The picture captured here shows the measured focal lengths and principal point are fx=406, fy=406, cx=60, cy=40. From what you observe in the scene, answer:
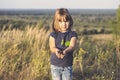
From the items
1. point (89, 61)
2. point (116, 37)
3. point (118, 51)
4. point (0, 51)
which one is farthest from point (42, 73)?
point (116, 37)

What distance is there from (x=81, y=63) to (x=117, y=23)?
4.77m

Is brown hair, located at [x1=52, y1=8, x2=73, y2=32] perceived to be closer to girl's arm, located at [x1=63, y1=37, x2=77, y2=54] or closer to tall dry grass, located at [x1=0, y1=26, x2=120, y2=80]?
girl's arm, located at [x1=63, y1=37, x2=77, y2=54]

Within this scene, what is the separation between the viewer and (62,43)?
6617mm

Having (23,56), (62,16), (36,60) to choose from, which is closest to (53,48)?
(62,16)

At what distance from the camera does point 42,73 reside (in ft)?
31.0

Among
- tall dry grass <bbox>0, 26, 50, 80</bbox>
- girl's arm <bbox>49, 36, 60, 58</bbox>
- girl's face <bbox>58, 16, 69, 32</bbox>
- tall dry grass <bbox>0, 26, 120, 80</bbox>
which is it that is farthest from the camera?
tall dry grass <bbox>0, 26, 120, 80</bbox>

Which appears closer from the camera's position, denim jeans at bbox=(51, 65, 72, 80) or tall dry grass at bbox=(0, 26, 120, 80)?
denim jeans at bbox=(51, 65, 72, 80)

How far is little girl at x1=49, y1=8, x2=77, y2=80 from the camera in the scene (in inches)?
259

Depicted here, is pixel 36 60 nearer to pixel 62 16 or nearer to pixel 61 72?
pixel 61 72

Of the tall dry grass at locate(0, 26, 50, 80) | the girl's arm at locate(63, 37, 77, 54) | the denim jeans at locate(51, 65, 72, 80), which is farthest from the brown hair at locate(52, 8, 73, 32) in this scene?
the tall dry grass at locate(0, 26, 50, 80)

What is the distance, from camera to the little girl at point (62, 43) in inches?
259

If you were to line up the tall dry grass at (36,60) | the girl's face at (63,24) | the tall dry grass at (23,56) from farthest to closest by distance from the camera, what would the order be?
1. the tall dry grass at (36,60)
2. the tall dry grass at (23,56)
3. the girl's face at (63,24)

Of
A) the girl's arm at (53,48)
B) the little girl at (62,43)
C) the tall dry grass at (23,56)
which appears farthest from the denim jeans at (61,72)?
the tall dry grass at (23,56)

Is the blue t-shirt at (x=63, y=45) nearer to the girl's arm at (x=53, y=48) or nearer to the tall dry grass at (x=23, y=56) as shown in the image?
the girl's arm at (x=53, y=48)
